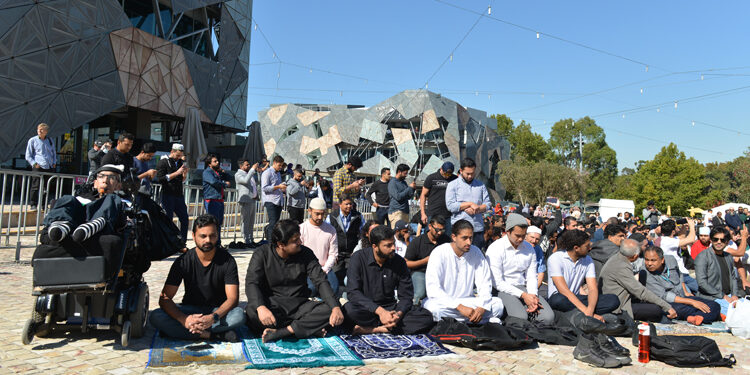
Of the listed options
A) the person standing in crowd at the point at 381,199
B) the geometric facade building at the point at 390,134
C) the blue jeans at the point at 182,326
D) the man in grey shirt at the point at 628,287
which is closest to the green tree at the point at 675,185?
the geometric facade building at the point at 390,134

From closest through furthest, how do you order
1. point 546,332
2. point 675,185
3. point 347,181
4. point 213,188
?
point 546,332, point 213,188, point 347,181, point 675,185

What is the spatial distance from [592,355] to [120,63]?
18864mm

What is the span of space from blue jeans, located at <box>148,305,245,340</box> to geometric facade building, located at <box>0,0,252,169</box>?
1381 cm

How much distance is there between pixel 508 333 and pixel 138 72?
18.6 metres

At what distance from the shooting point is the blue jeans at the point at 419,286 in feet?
20.3

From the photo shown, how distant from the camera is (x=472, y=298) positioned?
5.43 m

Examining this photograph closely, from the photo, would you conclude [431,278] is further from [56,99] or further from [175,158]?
[56,99]

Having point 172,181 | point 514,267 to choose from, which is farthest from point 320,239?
point 172,181

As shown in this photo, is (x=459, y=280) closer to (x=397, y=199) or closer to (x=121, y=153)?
(x=397, y=199)

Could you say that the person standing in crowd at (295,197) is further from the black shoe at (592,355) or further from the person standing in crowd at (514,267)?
the black shoe at (592,355)

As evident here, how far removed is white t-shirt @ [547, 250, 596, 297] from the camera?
606cm

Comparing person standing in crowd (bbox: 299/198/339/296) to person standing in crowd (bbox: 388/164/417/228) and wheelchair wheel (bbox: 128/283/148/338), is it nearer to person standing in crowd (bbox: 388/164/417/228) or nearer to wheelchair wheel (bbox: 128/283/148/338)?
wheelchair wheel (bbox: 128/283/148/338)

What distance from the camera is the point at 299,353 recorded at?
13.7 ft

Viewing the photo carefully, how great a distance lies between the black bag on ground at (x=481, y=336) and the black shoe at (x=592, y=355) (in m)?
0.46
